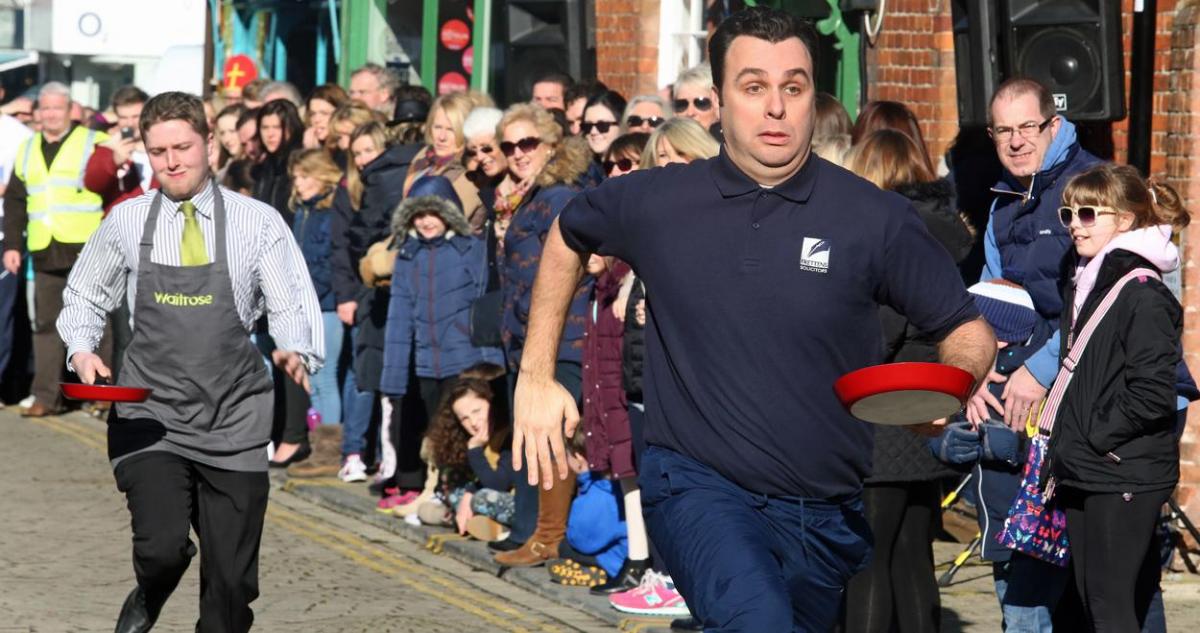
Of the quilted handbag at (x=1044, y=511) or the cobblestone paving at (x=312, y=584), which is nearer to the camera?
the quilted handbag at (x=1044, y=511)

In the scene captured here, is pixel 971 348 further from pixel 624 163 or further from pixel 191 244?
pixel 624 163

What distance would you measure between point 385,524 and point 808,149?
666 cm

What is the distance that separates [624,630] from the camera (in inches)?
352

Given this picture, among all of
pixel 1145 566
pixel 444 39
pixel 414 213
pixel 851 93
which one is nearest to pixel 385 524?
pixel 414 213

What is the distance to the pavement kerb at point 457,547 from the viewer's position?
9.20 metres

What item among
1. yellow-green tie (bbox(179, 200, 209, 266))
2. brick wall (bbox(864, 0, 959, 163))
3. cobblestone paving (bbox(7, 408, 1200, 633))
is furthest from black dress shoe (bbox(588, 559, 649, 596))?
brick wall (bbox(864, 0, 959, 163))

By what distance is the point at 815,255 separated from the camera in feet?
17.8

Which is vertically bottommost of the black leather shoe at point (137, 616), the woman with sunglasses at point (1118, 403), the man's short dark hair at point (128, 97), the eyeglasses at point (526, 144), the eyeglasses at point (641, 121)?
the black leather shoe at point (137, 616)

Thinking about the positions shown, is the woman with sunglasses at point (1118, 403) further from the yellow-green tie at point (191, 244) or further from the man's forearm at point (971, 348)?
the yellow-green tie at point (191, 244)

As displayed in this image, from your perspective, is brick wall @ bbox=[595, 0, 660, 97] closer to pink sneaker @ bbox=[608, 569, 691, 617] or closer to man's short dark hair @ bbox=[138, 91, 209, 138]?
pink sneaker @ bbox=[608, 569, 691, 617]

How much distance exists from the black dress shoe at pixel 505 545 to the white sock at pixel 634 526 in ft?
3.79

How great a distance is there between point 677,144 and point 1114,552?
9.32ft

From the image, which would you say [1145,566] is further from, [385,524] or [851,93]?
[851,93]

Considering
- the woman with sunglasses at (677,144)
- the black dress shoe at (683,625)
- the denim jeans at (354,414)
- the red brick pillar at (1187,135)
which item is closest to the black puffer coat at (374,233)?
the denim jeans at (354,414)
